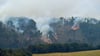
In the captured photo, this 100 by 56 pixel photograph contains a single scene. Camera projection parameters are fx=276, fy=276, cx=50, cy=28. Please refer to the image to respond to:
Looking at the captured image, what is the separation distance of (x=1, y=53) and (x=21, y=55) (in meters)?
14.3

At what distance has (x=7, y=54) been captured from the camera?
A: 19650 cm

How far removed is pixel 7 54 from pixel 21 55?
32.8 feet

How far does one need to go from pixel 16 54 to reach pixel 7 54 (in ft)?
21.2

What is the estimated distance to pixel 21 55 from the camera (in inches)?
7820

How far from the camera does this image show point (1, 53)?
197m

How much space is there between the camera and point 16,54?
7810 inches

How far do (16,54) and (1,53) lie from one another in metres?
10.6
